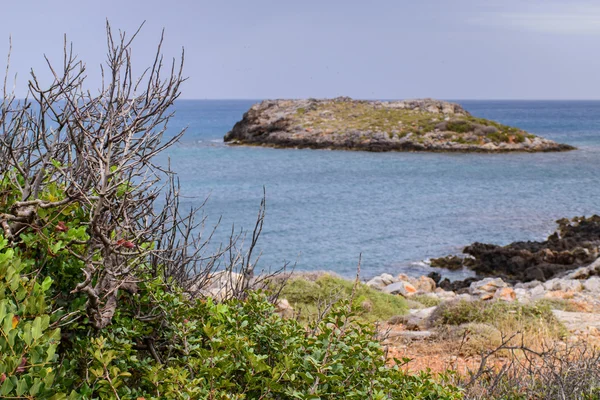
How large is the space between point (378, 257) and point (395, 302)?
10.4 metres

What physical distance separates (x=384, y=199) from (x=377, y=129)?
2991 cm

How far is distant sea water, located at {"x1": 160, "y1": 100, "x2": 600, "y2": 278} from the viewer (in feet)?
79.7

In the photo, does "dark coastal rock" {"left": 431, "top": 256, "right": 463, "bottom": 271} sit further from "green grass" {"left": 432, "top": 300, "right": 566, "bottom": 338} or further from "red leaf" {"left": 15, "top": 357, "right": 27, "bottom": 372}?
"red leaf" {"left": 15, "top": 357, "right": 27, "bottom": 372}

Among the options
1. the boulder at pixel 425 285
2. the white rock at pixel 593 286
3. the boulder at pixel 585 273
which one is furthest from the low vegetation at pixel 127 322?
the boulder at pixel 585 273

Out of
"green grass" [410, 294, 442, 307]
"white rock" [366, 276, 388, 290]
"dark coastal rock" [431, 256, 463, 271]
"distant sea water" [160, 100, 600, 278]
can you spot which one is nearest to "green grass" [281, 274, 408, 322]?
"green grass" [410, 294, 442, 307]

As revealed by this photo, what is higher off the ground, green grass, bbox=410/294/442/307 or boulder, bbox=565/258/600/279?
green grass, bbox=410/294/442/307

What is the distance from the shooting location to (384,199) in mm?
35562

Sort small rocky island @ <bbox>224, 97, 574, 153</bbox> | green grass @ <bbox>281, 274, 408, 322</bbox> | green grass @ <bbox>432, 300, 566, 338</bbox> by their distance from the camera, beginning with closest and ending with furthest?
green grass @ <bbox>432, 300, 566, 338</bbox>, green grass @ <bbox>281, 274, 408, 322</bbox>, small rocky island @ <bbox>224, 97, 574, 153</bbox>

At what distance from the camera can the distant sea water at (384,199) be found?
24281mm

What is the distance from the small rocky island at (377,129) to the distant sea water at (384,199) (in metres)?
3.08

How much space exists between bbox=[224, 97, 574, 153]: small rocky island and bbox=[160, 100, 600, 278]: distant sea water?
308 cm

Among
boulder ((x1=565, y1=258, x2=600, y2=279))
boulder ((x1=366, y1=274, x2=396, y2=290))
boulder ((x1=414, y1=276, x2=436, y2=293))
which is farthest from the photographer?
boulder ((x1=565, y1=258, x2=600, y2=279))

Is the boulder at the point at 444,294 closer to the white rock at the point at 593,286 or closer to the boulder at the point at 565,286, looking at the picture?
the boulder at the point at 565,286

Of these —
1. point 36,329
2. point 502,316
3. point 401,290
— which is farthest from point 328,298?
point 36,329
